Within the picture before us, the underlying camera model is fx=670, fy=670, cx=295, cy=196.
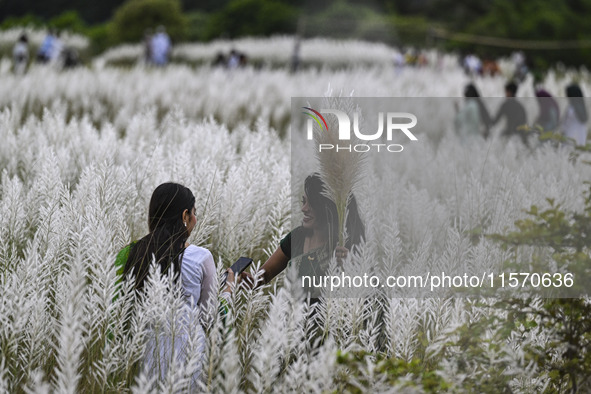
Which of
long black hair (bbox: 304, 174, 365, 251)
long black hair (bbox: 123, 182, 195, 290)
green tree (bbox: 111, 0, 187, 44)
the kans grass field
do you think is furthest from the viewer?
green tree (bbox: 111, 0, 187, 44)

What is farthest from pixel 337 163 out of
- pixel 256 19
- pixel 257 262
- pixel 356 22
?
pixel 256 19

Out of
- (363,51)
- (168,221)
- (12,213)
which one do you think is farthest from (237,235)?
(363,51)

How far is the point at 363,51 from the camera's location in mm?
20969

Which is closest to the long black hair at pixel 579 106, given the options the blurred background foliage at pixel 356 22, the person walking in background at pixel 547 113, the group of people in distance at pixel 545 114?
the group of people in distance at pixel 545 114

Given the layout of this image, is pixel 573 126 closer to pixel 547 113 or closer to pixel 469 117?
pixel 547 113

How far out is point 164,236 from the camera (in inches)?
109

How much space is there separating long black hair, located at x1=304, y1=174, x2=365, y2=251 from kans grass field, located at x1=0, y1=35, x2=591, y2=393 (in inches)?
5.6

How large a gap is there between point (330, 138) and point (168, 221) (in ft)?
2.64

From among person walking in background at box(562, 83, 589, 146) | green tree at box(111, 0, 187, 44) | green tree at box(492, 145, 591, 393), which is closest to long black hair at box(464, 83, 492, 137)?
person walking in background at box(562, 83, 589, 146)

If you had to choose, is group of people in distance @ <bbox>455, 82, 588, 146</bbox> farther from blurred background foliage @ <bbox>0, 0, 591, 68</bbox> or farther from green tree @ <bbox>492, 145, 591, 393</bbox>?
blurred background foliage @ <bbox>0, 0, 591, 68</bbox>

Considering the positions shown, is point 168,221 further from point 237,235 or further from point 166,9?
point 166,9

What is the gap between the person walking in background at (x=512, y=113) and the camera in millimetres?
7883

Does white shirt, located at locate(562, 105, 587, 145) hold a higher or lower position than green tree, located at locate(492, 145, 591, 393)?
higher

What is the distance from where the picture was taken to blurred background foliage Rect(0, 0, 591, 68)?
86.3ft
